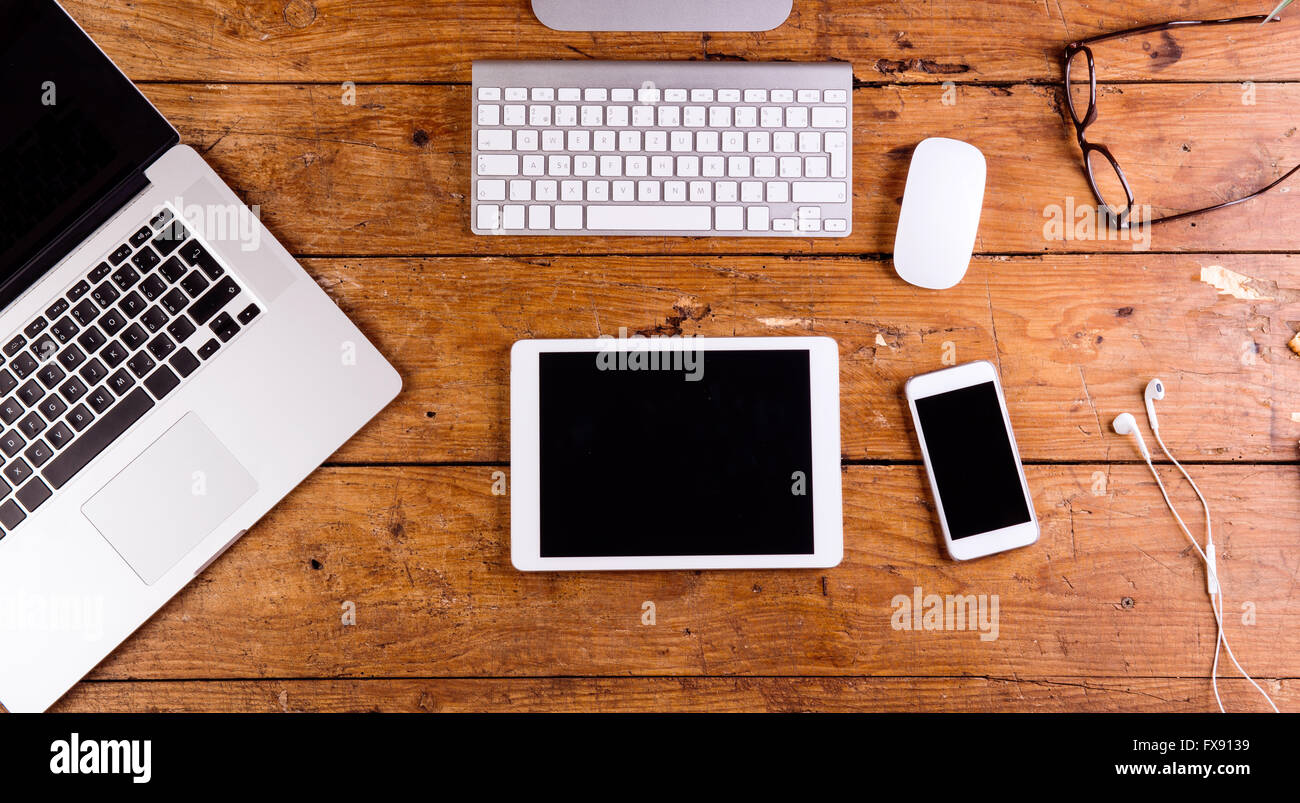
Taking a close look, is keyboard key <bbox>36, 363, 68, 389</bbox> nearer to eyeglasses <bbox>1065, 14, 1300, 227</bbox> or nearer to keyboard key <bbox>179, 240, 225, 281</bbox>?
keyboard key <bbox>179, 240, 225, 281</bbox>

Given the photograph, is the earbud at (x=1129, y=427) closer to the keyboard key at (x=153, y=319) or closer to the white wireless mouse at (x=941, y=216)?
the white wireless mouse at (x=941, y=216)

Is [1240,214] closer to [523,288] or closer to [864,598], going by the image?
[864,598]

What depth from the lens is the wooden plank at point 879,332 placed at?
844 mm

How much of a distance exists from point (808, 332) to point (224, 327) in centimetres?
61

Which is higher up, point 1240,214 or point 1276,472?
point 1240,214

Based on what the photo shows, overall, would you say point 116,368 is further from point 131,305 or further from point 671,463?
point 671,463

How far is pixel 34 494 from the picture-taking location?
2.49 feet

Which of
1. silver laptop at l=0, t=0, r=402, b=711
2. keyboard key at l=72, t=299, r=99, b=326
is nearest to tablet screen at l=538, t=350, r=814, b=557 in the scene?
silver laptop at l=0, t=0, r=402, b=711

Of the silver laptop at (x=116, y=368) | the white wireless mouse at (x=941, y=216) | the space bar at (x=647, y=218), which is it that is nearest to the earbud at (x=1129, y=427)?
the white wireless mouse at (x=941, y=216)

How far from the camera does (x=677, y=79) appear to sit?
0.83 metres

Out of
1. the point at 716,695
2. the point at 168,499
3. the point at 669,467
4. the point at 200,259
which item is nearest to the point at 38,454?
the point at 168,499
